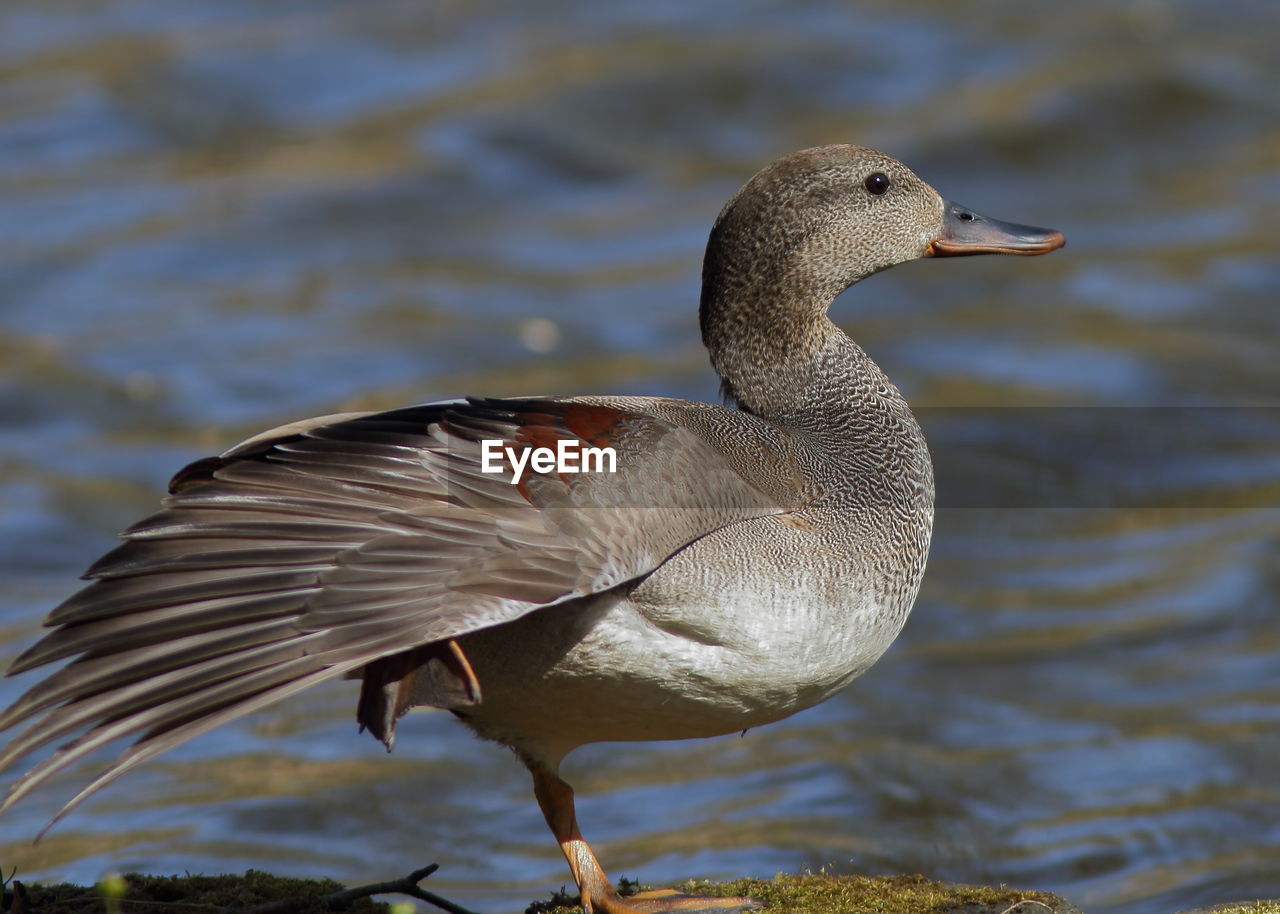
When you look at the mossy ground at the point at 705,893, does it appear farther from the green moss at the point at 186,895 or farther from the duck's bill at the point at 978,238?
the duck's bill at the point at 978,238

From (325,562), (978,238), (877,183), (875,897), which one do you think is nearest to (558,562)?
(325,562)

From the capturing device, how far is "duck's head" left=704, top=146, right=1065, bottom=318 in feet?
17.6

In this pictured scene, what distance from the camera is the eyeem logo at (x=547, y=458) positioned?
13.0 feet

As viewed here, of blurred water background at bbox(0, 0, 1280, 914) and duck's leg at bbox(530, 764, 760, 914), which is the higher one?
blurred water background at bbox(0, 0, 1280, 914)

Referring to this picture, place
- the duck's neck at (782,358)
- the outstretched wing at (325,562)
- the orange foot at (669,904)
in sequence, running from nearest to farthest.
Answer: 1. the outstretched wing at (325,562)
2. the orange foot at (669,904)
3. the duck's neck at (782,358)

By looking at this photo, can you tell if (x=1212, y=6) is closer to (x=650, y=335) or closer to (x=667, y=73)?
(x=667, y=73)

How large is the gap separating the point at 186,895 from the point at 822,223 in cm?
264

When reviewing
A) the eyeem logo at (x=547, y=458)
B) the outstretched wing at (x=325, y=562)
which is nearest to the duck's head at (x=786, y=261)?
the outstretched wing at (x=325, y=562)

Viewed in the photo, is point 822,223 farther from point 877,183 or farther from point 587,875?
point 587,875

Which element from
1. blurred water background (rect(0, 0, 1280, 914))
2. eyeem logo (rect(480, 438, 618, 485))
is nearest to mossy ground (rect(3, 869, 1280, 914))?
eyeem logo (rect(480, 438, 618, 485))

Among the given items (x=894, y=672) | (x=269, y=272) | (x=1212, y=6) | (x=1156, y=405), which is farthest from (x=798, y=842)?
(x=1212, y=6)

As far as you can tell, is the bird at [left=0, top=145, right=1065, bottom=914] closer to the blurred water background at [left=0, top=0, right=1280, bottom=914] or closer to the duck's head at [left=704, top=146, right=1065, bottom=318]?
the duck's head at [left=704, top=146, right=1065, bottom=318]

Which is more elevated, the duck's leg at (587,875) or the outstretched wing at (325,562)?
the outstretched wing at (325,562)

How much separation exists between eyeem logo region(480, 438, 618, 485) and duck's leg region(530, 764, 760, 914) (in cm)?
99
